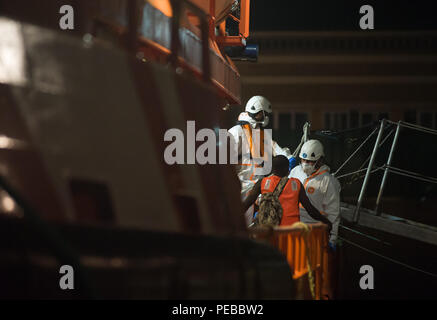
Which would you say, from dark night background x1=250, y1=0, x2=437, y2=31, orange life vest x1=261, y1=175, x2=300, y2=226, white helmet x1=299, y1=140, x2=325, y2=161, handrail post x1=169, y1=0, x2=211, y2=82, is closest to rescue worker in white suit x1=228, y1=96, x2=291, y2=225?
orange life vest x1=261, y1=175, x2=300, y2=226

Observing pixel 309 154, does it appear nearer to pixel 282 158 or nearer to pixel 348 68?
pixel 282 158

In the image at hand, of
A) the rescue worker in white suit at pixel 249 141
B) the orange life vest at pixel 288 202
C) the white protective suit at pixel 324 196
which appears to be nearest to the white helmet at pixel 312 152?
the white protective suit at pixel 324 196

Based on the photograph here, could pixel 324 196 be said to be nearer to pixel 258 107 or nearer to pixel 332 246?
pixel 332 246

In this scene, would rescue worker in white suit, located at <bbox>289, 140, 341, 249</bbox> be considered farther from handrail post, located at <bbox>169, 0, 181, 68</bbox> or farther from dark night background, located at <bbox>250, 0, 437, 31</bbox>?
dark night background, located at <bbox>250, 0, 437, 31</bbox>

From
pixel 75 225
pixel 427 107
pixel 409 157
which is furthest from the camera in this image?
pixel 427 107

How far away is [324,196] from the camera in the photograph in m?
7.65

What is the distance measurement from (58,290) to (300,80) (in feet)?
101

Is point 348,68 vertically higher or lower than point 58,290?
higher

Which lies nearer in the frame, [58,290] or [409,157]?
[58,290]

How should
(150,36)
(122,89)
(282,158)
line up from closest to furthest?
(122,89), (150,36), (282,158)

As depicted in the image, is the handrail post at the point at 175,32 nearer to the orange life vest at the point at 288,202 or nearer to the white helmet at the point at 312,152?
the orange life vest at the point at 288,202

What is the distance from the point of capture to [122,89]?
2.27 metres

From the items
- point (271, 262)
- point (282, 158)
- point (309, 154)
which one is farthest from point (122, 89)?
point (309, 154)

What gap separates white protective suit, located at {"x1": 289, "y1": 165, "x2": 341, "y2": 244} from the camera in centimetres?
751
